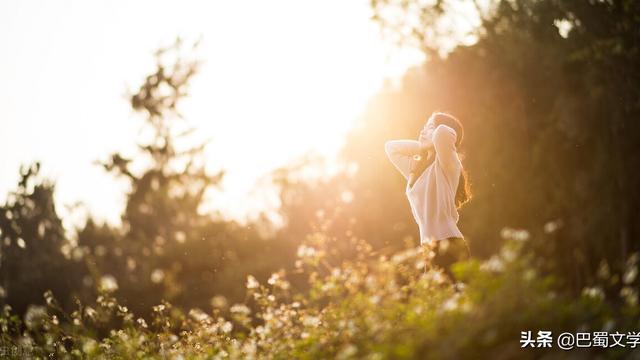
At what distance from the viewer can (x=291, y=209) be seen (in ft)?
128

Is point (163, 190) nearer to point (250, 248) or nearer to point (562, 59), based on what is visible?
point (250, 248)

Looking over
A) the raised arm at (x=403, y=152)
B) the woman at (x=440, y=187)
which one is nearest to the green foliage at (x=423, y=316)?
the woman at (x=440, y=187)

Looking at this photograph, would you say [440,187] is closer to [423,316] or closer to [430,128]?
[430,128]

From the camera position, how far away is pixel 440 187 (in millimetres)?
7953

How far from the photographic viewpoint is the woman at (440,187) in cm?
775

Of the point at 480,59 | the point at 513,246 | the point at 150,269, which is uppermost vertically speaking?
the point at 480,59

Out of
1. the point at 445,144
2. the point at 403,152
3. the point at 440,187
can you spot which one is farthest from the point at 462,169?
the point at 403,152

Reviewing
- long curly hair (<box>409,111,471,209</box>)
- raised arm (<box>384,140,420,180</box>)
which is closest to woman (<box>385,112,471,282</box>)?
long curly hair (<box>409,111,471,209</box>)

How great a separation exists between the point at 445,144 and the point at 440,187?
0.42 meters

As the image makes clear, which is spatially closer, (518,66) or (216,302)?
(216,302)

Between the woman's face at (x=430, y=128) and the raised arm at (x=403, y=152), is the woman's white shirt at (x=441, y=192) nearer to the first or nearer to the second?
the woman's face at (x=430, y=128)

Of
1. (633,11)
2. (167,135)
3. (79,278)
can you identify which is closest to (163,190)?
(167,135)

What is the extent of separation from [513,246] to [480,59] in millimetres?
27991

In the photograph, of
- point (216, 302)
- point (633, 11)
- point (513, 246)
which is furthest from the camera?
point (633, 11)
